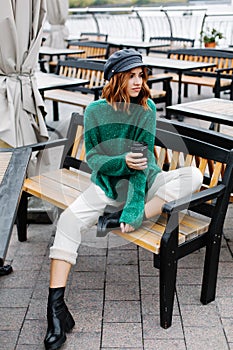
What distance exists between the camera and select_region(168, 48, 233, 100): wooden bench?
701 cm

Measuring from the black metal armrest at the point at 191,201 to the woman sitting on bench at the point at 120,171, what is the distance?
20 centimetres

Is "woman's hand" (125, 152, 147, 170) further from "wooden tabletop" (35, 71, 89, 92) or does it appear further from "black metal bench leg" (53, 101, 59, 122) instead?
"black metal bench leg" (53, 101, 59, 122)

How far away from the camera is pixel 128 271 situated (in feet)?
10.9

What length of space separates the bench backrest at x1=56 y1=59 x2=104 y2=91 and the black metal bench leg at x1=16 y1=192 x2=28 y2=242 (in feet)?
10.1

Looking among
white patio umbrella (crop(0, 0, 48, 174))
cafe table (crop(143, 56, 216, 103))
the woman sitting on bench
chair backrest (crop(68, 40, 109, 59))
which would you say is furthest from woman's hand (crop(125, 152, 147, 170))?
chair backrest (crop(68, 40, 109, 59))

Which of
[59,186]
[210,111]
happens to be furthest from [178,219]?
[210,111]

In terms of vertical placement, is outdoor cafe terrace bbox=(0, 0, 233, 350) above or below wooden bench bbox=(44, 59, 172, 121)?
below

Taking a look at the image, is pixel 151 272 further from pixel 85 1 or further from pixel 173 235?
pixel 85 1

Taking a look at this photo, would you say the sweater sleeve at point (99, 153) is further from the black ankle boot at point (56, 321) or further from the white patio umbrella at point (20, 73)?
the white patio umbrella at point (20, 73)

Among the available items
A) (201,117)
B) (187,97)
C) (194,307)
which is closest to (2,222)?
(194,307)

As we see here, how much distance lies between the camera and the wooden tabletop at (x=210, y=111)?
Answer: 389 centimetres

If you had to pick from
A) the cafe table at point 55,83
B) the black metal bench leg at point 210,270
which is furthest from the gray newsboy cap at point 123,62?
the cafe table at point 55,83

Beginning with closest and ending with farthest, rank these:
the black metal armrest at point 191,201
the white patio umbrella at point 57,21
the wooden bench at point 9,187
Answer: the wooden bench at point 9,187, the black metal armrest at point 191,201, the white patio umbrella at point 57,21

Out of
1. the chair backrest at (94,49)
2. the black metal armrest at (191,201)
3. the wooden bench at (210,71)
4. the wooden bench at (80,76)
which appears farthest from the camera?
the chair backrest at (94,49)
